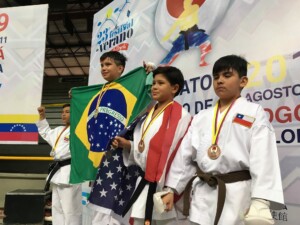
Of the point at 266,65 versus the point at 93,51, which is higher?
the point at 93,51

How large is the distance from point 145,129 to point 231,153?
590 millimetres

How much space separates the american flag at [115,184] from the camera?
2221 mm

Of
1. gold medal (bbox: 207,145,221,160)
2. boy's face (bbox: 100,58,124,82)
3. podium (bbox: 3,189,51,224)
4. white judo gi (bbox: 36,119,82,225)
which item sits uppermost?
boy's face (bbox: 100,58,124,82)

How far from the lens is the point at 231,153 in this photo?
1.59 m

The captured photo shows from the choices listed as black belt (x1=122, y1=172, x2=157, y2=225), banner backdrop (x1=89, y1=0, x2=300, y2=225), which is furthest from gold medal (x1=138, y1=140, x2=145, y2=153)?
banner backdrop (x1=89, y1=0, x2=300, y2=225)

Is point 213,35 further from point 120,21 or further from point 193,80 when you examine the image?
point 120,21

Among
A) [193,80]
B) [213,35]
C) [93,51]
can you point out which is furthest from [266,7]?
[93,51]

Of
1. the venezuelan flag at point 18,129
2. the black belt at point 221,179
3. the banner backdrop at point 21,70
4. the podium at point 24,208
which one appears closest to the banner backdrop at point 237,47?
the black belt at point 221,179

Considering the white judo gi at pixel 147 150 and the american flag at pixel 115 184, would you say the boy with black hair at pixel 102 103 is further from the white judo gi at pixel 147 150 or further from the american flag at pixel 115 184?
the white judo gi at pixel 147 150

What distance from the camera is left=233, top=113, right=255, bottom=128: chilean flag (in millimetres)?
1620

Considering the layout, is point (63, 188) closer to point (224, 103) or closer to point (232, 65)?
point (224, 103)

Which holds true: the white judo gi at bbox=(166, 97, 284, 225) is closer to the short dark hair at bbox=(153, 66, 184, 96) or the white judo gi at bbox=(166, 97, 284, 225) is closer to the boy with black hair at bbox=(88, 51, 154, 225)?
the short dark hair at bbox=(153, 66, 184, 96)

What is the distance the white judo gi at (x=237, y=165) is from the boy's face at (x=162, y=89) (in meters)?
0.36

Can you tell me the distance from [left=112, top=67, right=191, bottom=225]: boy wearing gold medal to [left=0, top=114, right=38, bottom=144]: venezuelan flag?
6.50 feet
